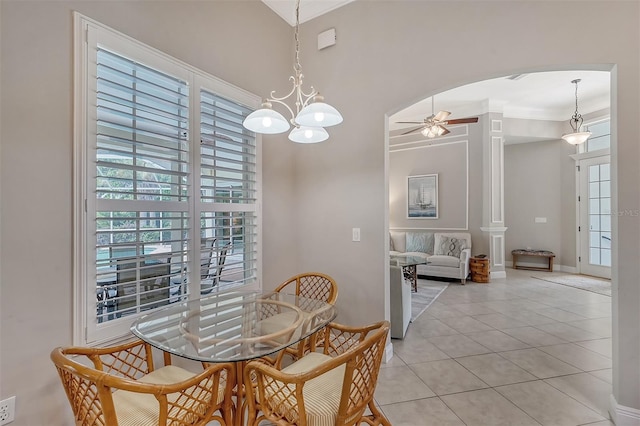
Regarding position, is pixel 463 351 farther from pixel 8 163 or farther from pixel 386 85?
pixel 8 163

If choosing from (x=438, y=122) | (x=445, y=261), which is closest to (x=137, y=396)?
(x=438, y=122)

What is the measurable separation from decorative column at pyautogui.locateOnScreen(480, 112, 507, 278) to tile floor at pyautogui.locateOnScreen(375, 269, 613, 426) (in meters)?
1.73

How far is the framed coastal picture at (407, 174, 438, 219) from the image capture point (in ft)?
22.3

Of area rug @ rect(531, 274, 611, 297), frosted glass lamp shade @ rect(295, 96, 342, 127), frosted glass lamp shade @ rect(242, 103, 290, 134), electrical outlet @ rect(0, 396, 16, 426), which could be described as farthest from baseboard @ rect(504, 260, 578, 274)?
electrical outlet @ rect(0, 396, 16, 426)

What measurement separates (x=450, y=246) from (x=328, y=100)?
175 inches

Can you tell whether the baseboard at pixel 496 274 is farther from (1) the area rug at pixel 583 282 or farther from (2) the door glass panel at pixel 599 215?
(2) the door glass panel at pixel 599 215

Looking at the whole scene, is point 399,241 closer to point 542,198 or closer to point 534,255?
point 534,255

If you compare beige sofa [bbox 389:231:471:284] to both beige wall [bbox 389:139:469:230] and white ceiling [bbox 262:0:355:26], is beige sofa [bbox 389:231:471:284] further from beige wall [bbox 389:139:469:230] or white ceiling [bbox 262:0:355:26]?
white ceiling [bbox 262:0:355:26]

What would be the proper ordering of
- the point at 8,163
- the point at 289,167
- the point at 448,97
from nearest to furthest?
the point at 8,163, the point at 289,167, the point at 448,97

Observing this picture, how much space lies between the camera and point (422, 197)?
22.8 feet

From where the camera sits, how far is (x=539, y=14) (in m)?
2.11

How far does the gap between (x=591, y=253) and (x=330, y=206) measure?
6.48 metres

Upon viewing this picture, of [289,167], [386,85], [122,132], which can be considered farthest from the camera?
[289,167]

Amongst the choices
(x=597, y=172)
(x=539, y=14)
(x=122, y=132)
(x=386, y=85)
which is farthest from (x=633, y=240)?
(x=597, y=172)
